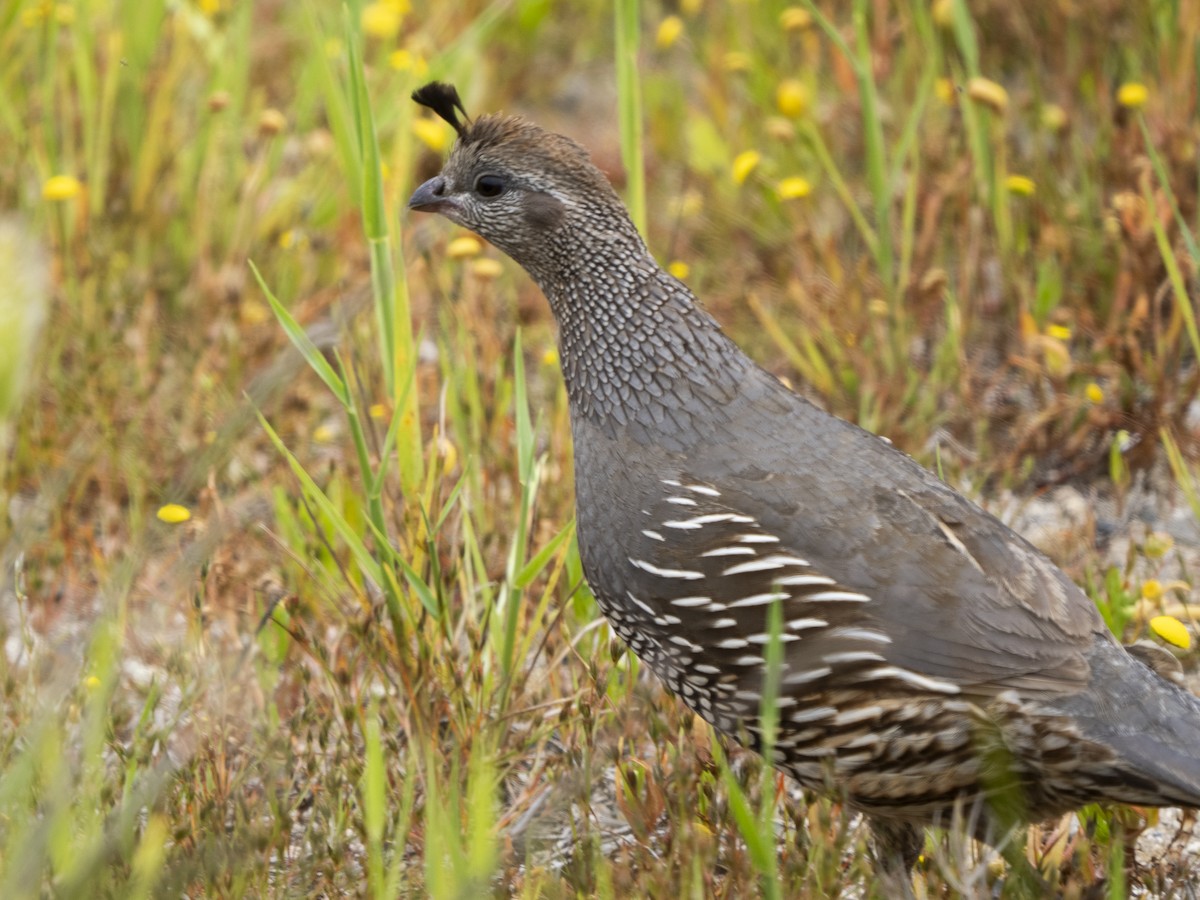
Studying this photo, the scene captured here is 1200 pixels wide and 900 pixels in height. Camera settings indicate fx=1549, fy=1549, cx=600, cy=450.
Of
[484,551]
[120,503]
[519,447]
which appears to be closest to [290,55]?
[120,503]

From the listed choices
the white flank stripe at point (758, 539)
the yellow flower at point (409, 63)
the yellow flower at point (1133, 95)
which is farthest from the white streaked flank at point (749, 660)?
the yellow flower at point (409, 63)

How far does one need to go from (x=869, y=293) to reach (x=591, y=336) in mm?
1693

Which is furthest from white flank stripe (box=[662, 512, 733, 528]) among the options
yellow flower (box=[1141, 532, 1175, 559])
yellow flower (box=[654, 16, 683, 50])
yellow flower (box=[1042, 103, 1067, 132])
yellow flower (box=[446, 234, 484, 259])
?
yellow flower (box=[654, 16, 683, 50])

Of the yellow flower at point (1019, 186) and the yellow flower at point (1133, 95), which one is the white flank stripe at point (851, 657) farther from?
the yellow flower at point (1133, 95)

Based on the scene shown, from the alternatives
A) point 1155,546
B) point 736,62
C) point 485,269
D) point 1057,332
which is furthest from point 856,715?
point 736,62

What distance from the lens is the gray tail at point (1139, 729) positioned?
8.95ft

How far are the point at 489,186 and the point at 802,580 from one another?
128 centimetres

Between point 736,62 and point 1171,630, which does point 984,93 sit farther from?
point 1171,630

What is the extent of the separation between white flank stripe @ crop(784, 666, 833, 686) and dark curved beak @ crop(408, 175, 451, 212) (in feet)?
4.86

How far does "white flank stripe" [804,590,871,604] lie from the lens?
2928 millimetres

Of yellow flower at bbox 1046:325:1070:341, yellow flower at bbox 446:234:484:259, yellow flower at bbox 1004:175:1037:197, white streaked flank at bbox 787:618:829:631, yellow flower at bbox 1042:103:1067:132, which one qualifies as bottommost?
white streaked flank at bbox 787:618:829:631

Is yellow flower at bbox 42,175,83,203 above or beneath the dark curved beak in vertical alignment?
beneath

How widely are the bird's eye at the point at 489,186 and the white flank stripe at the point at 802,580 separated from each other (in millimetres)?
1228

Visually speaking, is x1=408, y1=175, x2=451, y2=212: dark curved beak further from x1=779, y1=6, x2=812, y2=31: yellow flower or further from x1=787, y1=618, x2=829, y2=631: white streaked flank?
x1=779, y1=6, x2=812, y2=31: yellow flower
